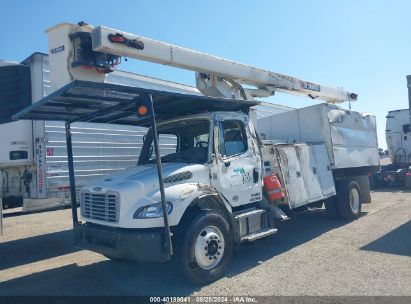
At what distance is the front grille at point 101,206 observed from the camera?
5.08 metres

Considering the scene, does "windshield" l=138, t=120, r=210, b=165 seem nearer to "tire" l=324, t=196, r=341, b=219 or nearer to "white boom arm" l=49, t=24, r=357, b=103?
"white boom arm" l=49, t=24, r=357, b=103

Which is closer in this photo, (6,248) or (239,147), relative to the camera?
(239,147)

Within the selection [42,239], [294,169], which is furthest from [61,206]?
[294,169]

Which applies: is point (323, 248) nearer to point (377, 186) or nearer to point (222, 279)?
point (222, 279)

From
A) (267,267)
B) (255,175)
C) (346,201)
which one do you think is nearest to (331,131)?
(346,201)

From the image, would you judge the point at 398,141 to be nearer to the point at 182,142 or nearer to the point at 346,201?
the point at 346,201

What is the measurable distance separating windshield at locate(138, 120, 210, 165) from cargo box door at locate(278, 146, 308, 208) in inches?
75.1

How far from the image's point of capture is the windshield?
6297mm

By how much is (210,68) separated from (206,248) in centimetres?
369

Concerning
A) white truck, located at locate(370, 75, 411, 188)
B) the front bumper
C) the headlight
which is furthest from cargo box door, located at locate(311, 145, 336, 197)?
white truck, located at locate(370, 75, 411, 188)

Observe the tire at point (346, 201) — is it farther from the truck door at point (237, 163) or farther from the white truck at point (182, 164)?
the truck door at point (237, 163)

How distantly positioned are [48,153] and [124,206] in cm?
489

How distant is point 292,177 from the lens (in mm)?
7523

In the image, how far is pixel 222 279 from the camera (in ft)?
17.9
